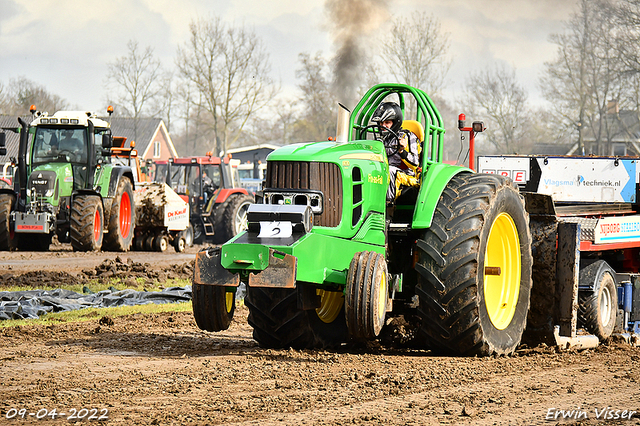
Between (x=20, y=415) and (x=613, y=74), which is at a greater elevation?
(x=613, y=74)

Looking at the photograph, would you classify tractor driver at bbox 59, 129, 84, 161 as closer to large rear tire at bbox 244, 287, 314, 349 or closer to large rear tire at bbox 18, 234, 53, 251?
large rear tire at bbox 18, 234, 53, 251

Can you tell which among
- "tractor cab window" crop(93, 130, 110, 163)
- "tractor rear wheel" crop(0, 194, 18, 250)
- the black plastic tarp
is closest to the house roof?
"tractor cab window" crop(93, 130, 110, 163)

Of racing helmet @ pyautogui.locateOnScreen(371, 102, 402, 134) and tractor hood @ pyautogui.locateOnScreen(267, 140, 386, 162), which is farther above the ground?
racing helmet @ pyautogui.locateOnScreen(371, 102, 402, 134)

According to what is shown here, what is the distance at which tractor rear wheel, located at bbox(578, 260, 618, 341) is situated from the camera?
901 centimetres

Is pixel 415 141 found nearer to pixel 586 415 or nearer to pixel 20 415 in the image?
pixel 586 415

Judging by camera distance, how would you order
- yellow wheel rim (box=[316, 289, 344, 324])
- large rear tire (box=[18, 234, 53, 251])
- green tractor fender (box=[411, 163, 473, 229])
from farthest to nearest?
large rear tire (box=[18, 234, 53, 251]) → yellow wheel rim (box=[316, 289, 344, 324]) → green tractor fender (box=[411, 163, 473, 229])

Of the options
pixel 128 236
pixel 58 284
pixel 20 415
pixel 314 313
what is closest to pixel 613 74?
pixel 128 236

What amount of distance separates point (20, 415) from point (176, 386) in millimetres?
1173

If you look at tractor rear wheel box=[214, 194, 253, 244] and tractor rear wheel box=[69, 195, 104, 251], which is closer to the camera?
tractor rear wheel box=[69, 195, 104, 251]

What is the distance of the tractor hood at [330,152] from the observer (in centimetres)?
673

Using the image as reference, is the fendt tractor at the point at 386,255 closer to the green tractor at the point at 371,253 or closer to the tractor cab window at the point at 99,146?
the green tractor at the point at 371,253

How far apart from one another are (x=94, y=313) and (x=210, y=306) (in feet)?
15.2

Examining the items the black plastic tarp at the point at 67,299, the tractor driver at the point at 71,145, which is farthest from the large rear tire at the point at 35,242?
the black plastic tarp at the point at 67,299

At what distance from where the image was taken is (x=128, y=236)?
1952 centimetres
